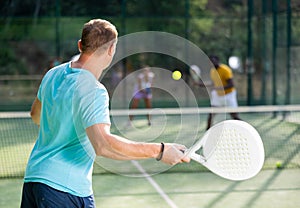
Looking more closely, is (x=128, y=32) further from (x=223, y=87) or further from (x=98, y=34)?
(x=98, y=34)

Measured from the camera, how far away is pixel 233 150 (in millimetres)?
2900

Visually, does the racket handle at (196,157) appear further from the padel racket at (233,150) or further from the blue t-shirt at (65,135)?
the blue t-shirt at (65,135)

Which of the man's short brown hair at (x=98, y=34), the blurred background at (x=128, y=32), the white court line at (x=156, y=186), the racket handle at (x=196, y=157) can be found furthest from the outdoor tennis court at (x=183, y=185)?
the blurred background at (x=128, y=32)

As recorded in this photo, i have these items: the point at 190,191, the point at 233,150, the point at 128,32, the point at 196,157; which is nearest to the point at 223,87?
the point at 190,191

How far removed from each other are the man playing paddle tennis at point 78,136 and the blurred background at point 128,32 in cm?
1177

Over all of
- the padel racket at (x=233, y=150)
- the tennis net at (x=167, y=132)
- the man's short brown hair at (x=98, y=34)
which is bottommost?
the tennis net at (x=167, y=132)

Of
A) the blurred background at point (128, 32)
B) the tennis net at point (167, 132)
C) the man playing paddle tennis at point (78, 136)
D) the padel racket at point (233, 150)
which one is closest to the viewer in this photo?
the man playing paddle tennis at point (78, 136)

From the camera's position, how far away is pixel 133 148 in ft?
8.53

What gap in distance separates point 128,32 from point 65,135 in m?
12.8

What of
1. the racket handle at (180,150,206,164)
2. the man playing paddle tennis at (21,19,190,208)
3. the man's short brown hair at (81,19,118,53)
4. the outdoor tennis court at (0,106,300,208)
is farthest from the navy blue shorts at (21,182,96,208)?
the outdoor tennis court at (0,106,300,208)

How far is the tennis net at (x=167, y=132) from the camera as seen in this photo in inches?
291

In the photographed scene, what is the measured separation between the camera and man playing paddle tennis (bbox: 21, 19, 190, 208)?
255 cm

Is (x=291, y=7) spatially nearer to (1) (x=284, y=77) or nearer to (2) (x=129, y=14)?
(1) (x=284, y=77)

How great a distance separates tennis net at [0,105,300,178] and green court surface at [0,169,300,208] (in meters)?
0.24
